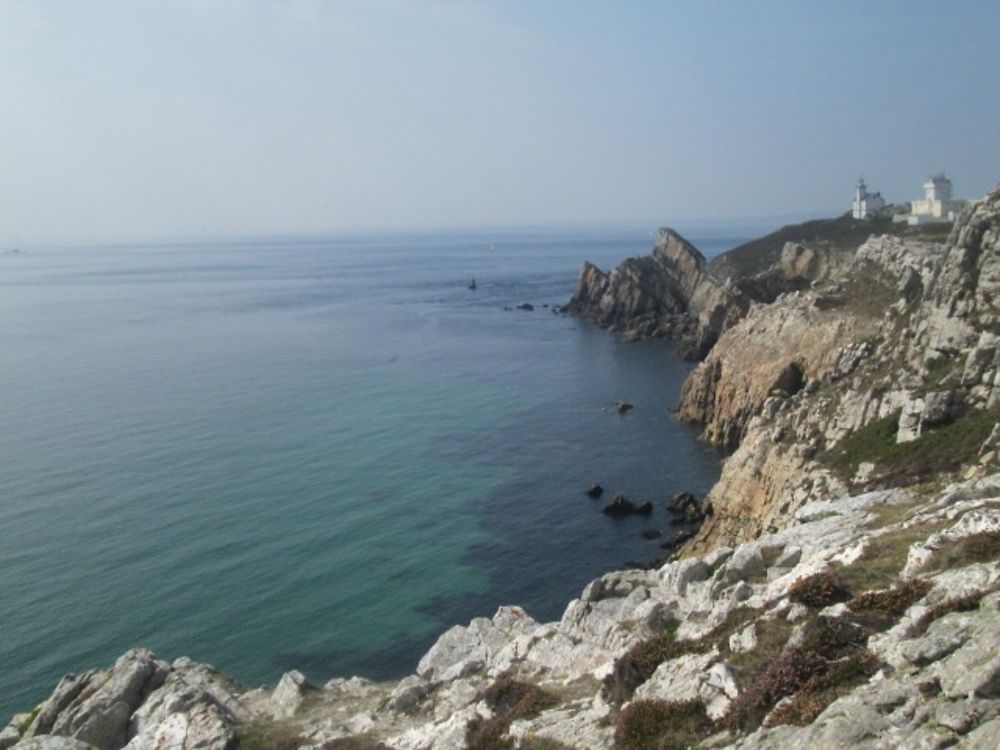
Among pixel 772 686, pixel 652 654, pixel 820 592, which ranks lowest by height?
pixel 652 654

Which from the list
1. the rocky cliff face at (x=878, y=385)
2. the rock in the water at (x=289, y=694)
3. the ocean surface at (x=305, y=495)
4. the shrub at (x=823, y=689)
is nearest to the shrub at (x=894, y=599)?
the shrub at (x=823, y=689)

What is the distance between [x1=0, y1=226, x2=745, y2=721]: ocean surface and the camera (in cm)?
4341

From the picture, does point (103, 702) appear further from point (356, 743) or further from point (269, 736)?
point (356, 743)

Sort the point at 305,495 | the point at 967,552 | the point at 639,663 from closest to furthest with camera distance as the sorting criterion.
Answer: the point at 967,552, the point at 639,663, the point at 305,495

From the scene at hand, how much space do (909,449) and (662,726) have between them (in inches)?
1201

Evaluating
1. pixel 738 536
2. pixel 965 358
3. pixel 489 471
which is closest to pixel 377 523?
pixel 489 471

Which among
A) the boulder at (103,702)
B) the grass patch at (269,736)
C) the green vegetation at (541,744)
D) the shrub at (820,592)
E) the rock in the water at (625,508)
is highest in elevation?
the shrub at (820,592)

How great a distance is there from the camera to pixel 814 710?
13.7 m

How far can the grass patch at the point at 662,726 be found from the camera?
15.7 m

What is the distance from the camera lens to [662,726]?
53.8 feet

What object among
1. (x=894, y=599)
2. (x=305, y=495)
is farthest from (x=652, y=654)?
(x=305, y=495)

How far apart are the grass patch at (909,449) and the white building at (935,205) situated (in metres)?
104

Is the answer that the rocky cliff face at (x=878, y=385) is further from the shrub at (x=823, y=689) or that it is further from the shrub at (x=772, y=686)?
the shrub at (x=823, y=689)

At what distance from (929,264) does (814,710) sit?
59.2m
